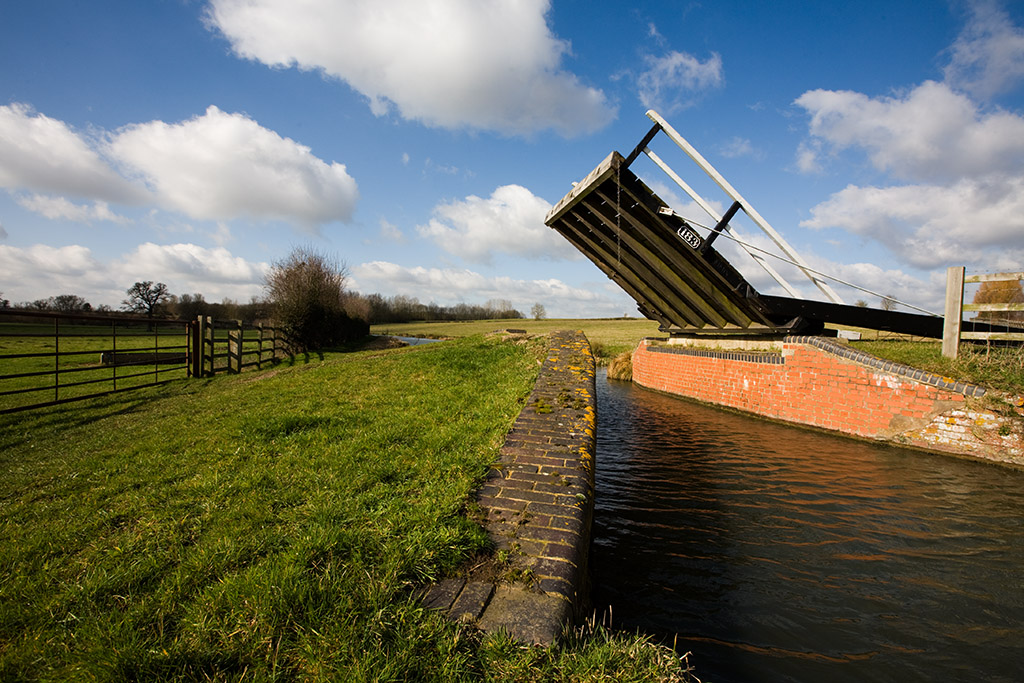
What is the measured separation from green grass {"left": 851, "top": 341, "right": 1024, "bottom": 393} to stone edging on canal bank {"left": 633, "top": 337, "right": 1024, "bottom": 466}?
0.34 metres

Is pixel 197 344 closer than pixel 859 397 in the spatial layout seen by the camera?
No

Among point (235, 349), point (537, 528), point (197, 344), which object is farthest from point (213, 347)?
point (537, 528)

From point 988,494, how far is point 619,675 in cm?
573

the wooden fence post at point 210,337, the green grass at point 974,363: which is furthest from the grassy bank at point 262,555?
the wooden fence post at point 210,337

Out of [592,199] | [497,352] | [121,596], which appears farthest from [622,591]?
[592,199]

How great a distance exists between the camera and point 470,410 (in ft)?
17.0

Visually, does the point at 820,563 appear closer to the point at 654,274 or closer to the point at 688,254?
the point at 688,254

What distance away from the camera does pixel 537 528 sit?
2.67m

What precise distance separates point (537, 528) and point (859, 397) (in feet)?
23.0

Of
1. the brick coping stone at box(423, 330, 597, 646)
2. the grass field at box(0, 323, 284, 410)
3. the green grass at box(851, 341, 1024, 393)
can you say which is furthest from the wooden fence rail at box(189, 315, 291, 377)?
the green grass at box(851, 341, 1024, 393)

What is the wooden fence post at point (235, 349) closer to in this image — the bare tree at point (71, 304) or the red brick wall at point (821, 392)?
the red brick wall at point (821, 392)

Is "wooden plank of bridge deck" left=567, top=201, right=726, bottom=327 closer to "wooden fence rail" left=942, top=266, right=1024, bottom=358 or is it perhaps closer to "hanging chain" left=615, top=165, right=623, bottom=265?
"hanging chain" left=615, top=165, right=623, bottom=265

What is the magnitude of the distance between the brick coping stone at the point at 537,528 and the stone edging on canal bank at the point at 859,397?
529 cm

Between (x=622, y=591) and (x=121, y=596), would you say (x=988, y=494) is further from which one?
(x=121, y=596)
